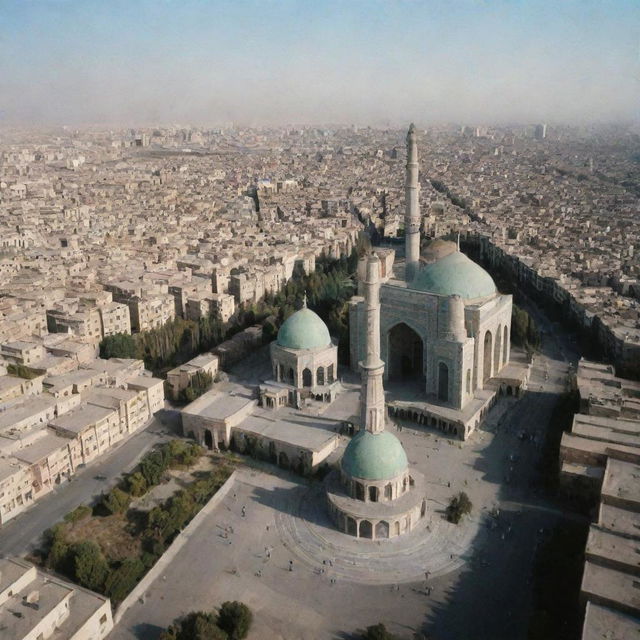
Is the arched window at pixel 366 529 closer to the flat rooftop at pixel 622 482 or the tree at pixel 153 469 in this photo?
the flat rooftop at pixel 622 482

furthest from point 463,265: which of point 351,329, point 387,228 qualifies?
point 387,228

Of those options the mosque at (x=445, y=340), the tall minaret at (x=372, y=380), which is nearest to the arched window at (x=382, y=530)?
the tall minaret at (x=372, y=380)

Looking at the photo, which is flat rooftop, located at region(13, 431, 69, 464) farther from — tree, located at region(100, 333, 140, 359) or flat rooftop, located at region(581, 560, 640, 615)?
flat rooftop, located at region(581, 560, 640, 615)

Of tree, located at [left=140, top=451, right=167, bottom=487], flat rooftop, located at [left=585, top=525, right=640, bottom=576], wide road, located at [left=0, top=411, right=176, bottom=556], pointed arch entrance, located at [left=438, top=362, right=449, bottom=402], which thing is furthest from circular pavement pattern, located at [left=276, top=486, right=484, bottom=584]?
pointed arch entrance, located at [left=438, top=362, right=449, bottom=402]

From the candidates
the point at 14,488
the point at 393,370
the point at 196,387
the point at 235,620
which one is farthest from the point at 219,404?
the point at 235,620

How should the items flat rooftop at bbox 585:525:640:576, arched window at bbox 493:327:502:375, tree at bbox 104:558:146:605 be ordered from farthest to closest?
1. arched window at bbox 493:327:502:375
2. tree at bbox 104:558:146:605
3. flat rooftop at bbox 585:525:640:576

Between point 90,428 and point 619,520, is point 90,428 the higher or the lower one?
the higher one

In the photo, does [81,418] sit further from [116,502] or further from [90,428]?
[116,502]
